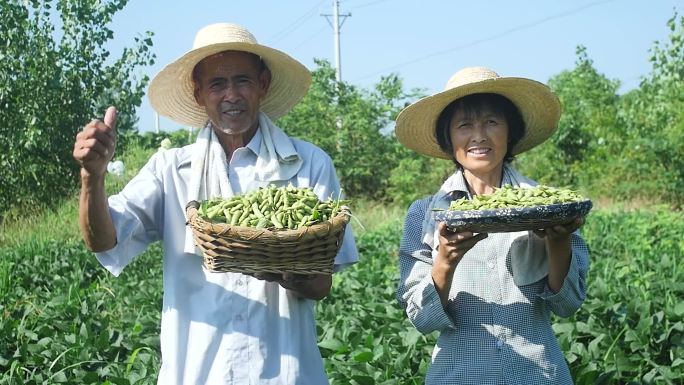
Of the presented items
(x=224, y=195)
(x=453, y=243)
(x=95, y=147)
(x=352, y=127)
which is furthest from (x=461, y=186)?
(x=352, y=127)

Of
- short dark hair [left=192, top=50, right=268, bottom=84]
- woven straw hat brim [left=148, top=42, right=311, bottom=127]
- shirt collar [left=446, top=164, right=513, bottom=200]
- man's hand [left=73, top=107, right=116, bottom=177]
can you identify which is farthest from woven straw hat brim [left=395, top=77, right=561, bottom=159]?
man's hand [left=73, top=107, right=116, bottom=177]

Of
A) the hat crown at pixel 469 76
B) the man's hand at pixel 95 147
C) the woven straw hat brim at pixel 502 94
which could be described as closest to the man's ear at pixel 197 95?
the man's hand at pixel 95 147

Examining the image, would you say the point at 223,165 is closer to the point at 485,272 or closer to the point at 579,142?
the point at 485,272

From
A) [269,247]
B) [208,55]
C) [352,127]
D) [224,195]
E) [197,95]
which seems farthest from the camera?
[352,127]

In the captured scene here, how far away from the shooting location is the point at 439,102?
3037 millimetres

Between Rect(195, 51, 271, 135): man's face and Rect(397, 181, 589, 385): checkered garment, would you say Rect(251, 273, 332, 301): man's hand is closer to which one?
Rect(397, 181, 589, 385): checkered garment

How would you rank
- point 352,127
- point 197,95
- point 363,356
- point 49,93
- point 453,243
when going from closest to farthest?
point 453,243
point 197,95
point 363,356
point 49,93
point 352,127

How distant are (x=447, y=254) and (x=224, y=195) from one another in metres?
0.74

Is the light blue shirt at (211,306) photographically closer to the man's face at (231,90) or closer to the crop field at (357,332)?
the man's face at (231,90)

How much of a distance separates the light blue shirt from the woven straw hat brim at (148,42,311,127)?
1.07 ft

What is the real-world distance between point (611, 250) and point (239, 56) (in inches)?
247

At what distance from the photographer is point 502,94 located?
10.0 ft

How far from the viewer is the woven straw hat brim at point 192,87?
290cm

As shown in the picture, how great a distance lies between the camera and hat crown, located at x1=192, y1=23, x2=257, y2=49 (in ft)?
9.31
